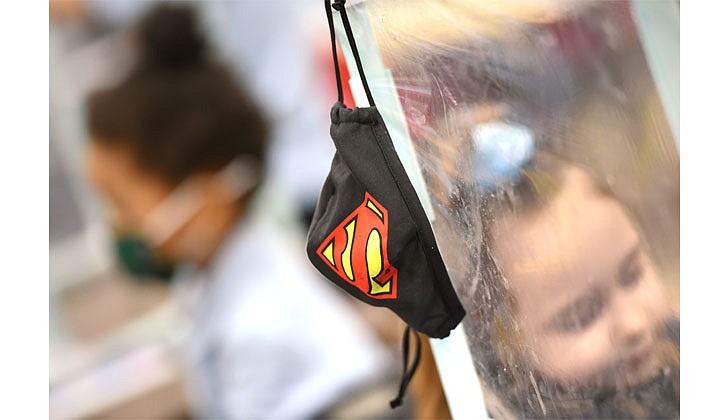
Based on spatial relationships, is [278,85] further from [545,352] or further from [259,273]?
[545,352]

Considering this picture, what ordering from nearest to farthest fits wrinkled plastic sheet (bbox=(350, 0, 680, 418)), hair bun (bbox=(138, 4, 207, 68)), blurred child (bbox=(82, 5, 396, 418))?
wrinkled plastic sheet (bbox=(350, 0, 680, 418)) → blurred child (bbox=(82, 5, 396, 418)) → hair bun (bbox=(138, 4, 207, 68))

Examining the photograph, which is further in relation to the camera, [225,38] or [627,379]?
[225,38]

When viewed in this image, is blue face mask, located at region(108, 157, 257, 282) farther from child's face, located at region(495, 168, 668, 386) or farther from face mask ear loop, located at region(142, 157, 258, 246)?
child's face, located at region(495, 168, 668, 386)

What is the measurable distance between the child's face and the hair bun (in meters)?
1.14

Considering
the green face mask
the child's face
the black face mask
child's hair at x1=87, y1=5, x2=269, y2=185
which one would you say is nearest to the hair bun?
child's hair at x1=87, y1=5, x2=269, y2=185

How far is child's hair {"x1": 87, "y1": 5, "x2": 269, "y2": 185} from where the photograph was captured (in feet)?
4.77

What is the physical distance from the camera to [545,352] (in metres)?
0.58

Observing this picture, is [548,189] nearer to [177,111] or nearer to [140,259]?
[177,111]

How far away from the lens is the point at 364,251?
590mm

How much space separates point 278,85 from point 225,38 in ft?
0.62

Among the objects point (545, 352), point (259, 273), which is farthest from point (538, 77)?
point (259, 273)

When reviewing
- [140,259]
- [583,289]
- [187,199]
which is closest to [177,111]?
[187,199]

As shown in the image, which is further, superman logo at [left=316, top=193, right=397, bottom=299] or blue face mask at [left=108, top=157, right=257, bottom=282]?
blue face mask at [left=108, top=157, right=257, bottom=282]
